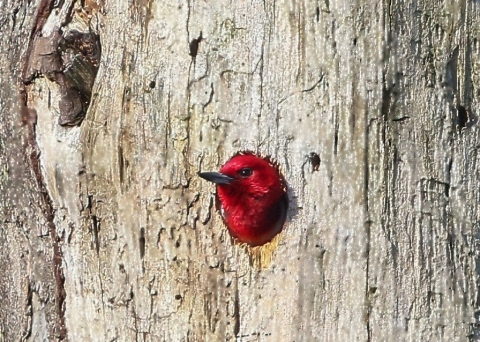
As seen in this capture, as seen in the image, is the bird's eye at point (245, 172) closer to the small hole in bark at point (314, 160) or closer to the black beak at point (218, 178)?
the black beak at point (218, 178)

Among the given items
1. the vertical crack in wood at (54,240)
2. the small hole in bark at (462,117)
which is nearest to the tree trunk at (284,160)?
the small hole in bark at (462,117)

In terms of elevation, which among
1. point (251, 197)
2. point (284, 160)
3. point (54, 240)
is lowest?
point (54, 240)

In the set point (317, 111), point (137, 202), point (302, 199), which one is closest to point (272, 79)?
point (317, 111)

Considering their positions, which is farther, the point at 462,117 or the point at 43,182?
the point at 43,182

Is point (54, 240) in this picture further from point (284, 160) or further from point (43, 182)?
point (284, 160)

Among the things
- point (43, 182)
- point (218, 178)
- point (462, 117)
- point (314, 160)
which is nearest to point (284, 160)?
point (314, 160)

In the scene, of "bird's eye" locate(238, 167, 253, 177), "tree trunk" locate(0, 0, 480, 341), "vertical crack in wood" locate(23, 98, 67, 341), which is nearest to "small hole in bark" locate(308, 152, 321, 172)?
"tree trunk" locate(0, 0, 480, 341)
